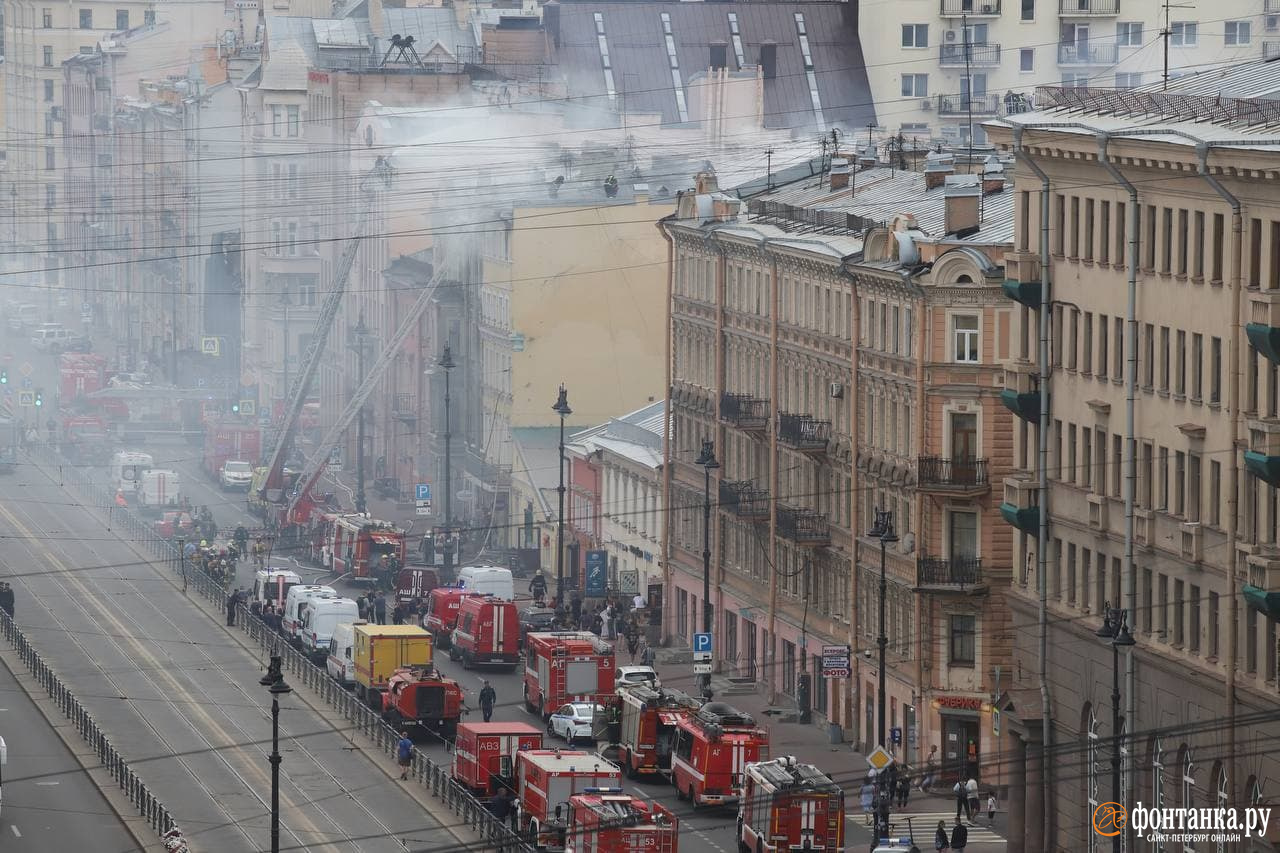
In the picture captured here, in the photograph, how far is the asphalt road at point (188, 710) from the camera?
7369cm

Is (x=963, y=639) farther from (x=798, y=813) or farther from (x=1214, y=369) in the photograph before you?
(x=1214, y=369)

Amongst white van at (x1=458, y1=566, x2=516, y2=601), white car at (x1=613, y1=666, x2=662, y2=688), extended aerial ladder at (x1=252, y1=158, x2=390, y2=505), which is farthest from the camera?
extended aerial ladder at (x1=252, y1=158, x2=390, y2=505)

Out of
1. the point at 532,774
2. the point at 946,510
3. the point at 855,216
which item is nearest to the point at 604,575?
the point at 855,216

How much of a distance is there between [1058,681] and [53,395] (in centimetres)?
12655

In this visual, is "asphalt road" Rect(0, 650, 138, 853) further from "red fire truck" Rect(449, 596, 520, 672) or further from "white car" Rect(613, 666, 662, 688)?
"white car" Rect(613, 666, 662, 688)

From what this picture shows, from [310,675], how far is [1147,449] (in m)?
34.8

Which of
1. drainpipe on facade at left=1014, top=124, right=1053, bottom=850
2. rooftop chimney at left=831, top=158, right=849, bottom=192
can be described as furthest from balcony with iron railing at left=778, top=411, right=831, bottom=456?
drainpipe on facade at left=1014, top=124, right=1053, bottom=850

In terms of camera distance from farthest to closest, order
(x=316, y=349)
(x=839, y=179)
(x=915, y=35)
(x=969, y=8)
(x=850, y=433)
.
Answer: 1. (x=915, y=35)
2. (x=969, y=8)
3. (x=316, y=349)
4. (x=839, y=179)
5. (x=850, y=433)

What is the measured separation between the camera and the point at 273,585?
353 feet

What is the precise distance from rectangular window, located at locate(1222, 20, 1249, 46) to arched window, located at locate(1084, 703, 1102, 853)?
286 feet

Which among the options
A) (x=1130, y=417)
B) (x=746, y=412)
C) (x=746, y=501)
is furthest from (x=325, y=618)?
(x=1130, y=417)

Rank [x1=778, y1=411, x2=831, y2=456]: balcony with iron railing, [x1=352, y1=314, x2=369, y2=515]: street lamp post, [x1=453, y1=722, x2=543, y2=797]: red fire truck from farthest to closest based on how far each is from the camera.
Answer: [x1=352, y1=314, x2=369, y2=515]: street lamp post → [x1=778, y1=411, x2=831, y2=456]: balcony with iron railing → [x1=453, y1=722, x2=543, y2=797]: red fire truck

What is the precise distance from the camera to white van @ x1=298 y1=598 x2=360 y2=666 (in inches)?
3858

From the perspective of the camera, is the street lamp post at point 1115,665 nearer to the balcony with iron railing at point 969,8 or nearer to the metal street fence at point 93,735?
the metal street fence at point 93,735
